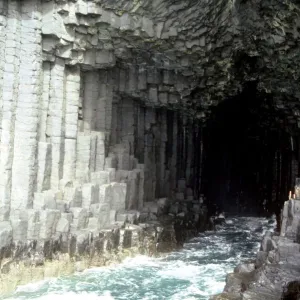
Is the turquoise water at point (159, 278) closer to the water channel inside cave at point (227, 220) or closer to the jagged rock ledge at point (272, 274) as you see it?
the water channel inside cave at point (227, 220)

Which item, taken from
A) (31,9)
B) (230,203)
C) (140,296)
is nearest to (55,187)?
(140,296)

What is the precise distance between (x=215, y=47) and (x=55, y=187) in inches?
318

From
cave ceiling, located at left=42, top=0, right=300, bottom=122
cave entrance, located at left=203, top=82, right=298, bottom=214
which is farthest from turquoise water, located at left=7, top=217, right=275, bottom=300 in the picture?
cave ceiling, located at left=42, top=0, right=300, bottom=122

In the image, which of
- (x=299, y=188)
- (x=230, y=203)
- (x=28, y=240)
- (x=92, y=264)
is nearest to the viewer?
(x=28, y=240)

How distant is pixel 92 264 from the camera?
14.5m

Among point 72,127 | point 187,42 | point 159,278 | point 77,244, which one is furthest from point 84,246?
point 187,42

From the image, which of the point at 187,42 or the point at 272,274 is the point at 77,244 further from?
the point at 187,42

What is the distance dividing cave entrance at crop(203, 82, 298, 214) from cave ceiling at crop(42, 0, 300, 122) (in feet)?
5.66

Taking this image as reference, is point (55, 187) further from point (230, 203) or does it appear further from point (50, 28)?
point (230, 203)

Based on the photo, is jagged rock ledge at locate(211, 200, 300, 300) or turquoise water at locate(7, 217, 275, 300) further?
turquoise water at locate(7, 217, 275, 300)

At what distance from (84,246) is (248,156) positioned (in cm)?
1303

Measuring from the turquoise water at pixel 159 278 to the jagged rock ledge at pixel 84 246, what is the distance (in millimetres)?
286

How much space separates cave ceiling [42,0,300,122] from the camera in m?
15.6

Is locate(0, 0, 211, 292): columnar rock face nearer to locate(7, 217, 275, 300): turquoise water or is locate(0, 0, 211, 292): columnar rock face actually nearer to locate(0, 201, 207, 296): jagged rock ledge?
locate(0, 201, 207, 296): jagged rock ledge
